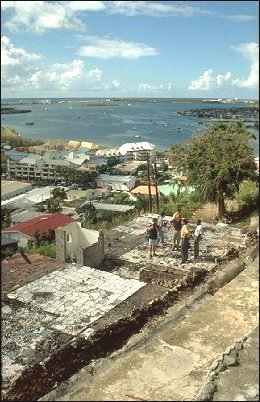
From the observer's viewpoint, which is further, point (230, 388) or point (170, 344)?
point (170, 344)

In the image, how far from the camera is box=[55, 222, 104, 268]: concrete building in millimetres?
7246

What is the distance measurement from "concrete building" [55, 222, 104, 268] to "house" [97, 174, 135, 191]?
1075 inches

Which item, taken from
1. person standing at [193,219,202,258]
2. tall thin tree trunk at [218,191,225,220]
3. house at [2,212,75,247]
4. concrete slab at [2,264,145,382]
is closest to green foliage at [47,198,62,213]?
house at [2,212,75,247]

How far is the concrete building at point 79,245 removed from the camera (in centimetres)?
725

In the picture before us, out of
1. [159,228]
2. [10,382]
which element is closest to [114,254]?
[159,228]

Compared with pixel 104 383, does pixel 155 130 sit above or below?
above

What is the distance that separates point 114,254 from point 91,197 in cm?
2545

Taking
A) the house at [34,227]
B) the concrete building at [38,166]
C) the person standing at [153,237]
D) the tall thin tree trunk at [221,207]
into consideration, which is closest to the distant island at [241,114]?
the tall thin tree trunk at [221,207]

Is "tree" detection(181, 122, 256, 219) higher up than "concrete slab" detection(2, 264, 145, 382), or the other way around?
"tree" detection(181, 122, 256, 219)

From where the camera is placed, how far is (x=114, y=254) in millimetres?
8023

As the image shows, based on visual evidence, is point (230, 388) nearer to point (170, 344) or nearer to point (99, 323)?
point (170, 344)

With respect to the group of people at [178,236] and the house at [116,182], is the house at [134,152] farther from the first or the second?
the group of people at [178,236]

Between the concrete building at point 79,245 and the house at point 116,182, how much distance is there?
89.6 ft

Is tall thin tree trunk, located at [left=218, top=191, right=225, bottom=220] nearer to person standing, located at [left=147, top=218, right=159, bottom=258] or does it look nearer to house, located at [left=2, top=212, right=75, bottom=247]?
person standing, located at [left=147, top=218, right=159, bottom=258]
